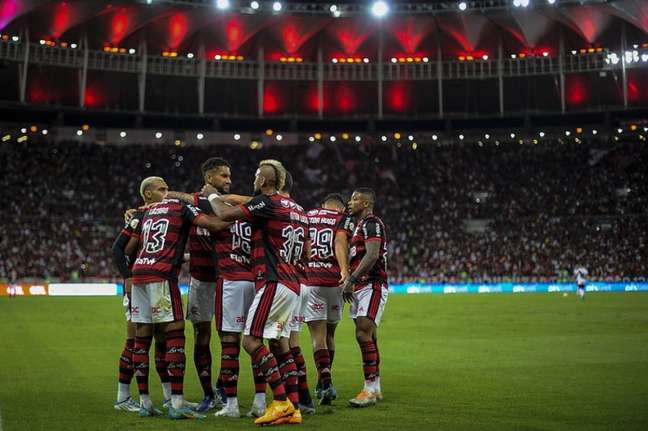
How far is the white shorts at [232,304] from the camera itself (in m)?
9.80

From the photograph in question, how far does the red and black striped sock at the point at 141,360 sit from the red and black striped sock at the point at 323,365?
224cm

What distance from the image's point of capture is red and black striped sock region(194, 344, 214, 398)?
10.5 meters

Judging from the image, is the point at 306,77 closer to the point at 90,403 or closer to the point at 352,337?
the point at 352,337

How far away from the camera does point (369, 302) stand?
1127 centimetres

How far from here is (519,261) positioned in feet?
180

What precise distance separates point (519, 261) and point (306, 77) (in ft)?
75.6

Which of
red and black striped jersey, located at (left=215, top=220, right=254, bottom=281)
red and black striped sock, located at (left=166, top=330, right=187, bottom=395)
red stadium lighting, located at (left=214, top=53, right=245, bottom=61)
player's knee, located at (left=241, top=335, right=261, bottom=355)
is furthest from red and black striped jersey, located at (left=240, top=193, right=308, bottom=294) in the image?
red stadium lighting, located at (left=214, top=53, right=245, bottom=61)

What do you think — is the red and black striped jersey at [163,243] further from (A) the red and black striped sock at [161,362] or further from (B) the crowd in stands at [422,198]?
(B) the crowd in stands at [422,198]

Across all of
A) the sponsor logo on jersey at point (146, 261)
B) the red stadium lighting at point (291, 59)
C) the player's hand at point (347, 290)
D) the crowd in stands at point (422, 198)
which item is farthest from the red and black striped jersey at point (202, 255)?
the red stadium lighting at point (291, 59)

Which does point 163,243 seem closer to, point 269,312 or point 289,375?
point 269,312

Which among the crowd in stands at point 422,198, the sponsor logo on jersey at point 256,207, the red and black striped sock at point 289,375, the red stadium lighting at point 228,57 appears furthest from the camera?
the red stadium lighting at point 228,57

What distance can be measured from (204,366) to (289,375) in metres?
1.48

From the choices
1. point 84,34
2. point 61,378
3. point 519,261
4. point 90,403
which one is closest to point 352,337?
point 61,378

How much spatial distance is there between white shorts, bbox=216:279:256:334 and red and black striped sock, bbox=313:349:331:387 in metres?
1.57
